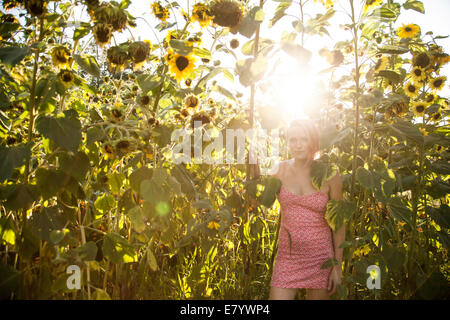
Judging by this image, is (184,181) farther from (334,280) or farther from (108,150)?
(334,280)

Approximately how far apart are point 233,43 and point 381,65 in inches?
34.7

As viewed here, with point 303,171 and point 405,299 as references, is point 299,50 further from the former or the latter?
point 405,299

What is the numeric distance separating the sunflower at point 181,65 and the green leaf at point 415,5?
41.7 inches

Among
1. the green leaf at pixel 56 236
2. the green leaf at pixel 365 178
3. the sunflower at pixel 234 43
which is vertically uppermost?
the sunflower at pixel 234 43

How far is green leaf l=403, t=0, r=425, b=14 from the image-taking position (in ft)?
4.83

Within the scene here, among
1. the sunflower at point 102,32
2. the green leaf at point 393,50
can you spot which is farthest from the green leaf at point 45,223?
the green leaf at point 393,50

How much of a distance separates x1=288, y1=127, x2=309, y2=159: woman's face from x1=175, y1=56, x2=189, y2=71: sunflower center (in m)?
0.64

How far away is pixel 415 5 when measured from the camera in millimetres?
1483

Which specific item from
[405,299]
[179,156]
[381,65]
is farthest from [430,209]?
[179,156]

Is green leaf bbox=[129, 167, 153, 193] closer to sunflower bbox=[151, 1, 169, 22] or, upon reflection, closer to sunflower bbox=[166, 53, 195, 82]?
sunflower bbox=[166, 53, 195, 82]

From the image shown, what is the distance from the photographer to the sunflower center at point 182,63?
4.87ft

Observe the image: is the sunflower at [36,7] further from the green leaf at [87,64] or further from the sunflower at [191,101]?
the sunflower at [191,101]

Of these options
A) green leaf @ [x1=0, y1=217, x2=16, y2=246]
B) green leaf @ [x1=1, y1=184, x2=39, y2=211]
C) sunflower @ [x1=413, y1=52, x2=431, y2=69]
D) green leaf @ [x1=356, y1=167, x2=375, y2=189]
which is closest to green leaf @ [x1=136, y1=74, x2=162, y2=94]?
green leaf @ [x1=1, y1=184, x2=39, y2=211]

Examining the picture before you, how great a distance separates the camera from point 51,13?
4.15 ft
